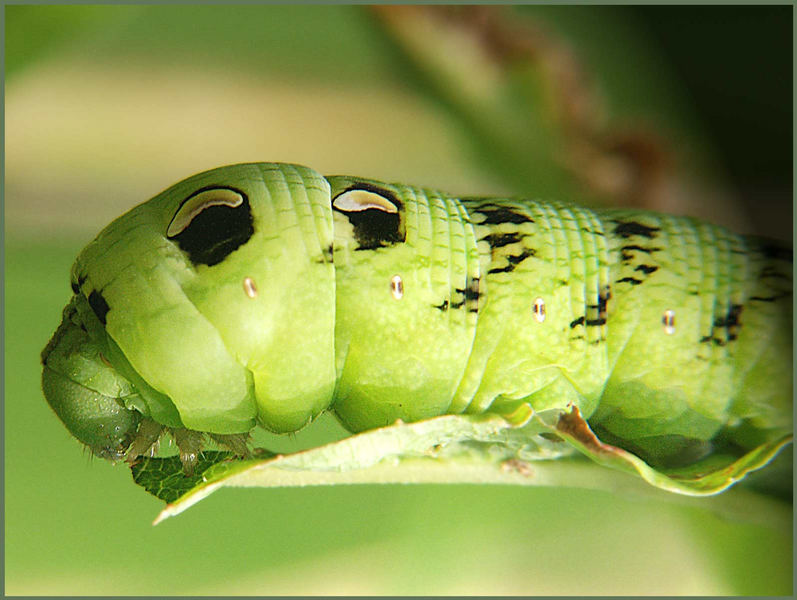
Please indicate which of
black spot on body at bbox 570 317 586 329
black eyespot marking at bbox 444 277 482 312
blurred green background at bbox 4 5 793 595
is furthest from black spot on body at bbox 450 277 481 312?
blurred green background at bbox 4 5 793 595

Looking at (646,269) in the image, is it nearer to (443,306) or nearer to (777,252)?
(777,252)

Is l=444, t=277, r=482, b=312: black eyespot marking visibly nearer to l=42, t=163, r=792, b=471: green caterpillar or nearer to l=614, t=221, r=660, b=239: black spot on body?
l=42, t=163, r=792, b=471: green caterpillar

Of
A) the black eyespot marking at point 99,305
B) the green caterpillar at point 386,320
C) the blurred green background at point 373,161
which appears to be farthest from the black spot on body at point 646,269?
the black eyespot marking at point 99,305

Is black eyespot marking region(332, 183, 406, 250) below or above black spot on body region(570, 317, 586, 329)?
above

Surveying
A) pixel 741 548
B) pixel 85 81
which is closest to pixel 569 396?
pixel 741 548

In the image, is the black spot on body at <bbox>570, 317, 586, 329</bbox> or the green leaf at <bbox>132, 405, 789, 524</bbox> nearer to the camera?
the green leaf at <bbox>132, 405, 789, 524</bbox>

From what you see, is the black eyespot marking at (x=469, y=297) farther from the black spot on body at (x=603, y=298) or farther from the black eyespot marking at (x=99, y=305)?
the black eyespot marking at (x=99, y=305)

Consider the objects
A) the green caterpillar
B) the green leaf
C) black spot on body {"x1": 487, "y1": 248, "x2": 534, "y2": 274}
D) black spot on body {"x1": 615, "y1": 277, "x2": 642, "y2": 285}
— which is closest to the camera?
the green leaf
